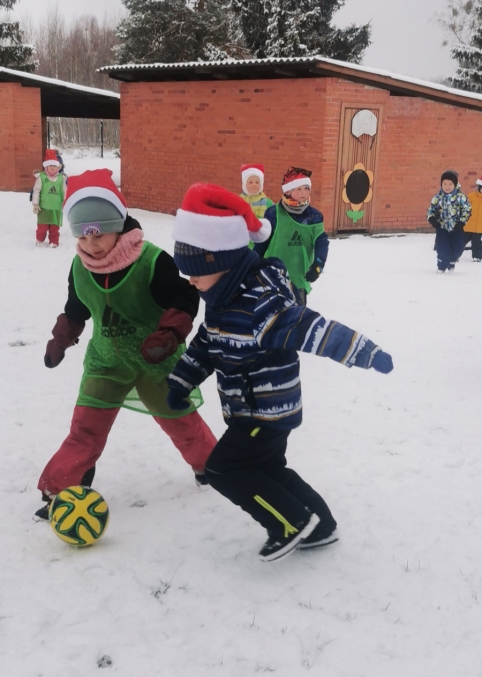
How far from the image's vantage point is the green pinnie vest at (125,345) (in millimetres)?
3258

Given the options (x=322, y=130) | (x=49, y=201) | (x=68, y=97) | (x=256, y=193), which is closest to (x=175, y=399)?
(x=256, y=193)

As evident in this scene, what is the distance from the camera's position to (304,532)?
301 centimetres

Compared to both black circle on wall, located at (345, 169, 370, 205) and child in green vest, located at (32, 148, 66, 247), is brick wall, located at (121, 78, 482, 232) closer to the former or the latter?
black circle on wall, located at (345, 169, 370, 205)

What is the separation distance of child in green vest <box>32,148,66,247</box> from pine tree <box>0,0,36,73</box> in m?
22.4

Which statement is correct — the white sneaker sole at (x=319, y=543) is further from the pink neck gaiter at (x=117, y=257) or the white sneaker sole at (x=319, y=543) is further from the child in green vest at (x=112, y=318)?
the pink neck gaiter at (x=117, y=257)

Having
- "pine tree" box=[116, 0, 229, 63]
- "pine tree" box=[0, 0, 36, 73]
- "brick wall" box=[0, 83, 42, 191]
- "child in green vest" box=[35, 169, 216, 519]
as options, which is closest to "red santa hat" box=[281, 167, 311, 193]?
"child in green vest" box=[35, 169, 216, 519]

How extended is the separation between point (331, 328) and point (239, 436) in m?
0.63

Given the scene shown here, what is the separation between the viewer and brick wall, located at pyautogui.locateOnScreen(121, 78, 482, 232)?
13.7m

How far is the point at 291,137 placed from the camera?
14.0 m

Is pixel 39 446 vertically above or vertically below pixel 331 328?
below

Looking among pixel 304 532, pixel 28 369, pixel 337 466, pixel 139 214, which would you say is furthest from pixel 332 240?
pixel 304 532

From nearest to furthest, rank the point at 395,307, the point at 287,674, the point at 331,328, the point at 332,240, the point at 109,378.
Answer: the point at 287,674
the point at 331,328
the point at 109,378
the point at 395,307
the point at 332,240

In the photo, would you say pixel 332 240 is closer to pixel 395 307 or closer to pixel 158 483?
pixel 395 307

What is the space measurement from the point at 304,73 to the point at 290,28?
15289 mm
